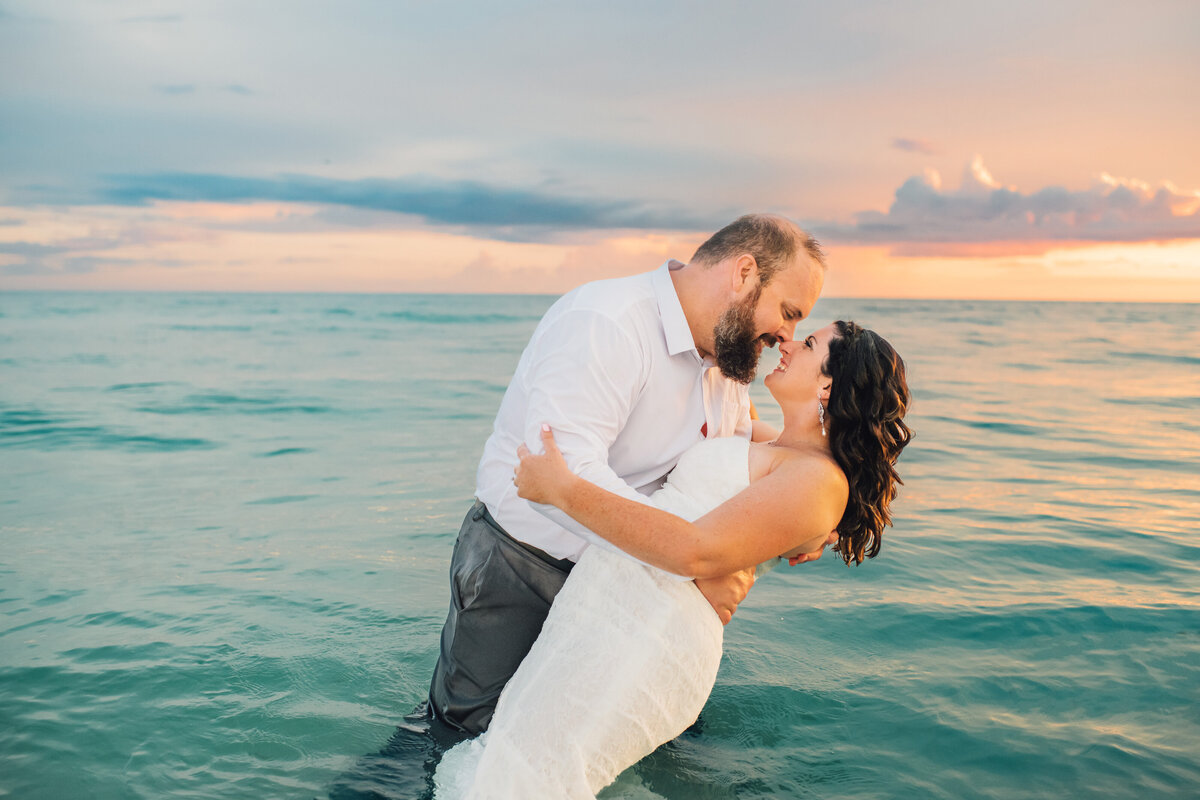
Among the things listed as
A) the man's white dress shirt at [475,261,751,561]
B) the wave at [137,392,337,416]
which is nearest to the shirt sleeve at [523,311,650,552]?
the man's white dress shirt at [475,261,751,561]

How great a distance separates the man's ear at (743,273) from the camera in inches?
125

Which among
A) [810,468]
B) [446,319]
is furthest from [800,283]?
[446,319]

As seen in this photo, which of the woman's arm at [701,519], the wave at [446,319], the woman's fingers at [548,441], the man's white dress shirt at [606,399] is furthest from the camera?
the wave at [446,319]

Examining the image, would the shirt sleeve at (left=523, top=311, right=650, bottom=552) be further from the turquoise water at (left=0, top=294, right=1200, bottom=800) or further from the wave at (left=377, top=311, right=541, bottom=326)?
the wave at (left=377, top=311, right=541, bottom=326)

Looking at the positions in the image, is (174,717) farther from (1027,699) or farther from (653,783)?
(1027,699)

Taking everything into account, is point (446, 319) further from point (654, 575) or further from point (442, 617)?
point (654, 575)

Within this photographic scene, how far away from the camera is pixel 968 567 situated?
654cm

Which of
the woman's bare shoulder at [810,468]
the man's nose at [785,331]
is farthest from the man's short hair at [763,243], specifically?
the woman's bare shoulder at [810,468]

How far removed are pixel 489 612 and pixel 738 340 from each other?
1392 millimetres

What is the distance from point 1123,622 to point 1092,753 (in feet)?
5.64

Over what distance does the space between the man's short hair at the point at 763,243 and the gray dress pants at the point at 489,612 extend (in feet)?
4.28

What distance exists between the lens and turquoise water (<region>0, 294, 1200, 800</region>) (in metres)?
4.05

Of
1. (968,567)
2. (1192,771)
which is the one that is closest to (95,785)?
(1192,771)

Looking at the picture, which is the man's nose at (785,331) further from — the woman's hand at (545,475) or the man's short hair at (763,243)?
the woman's hand at (545,475)
